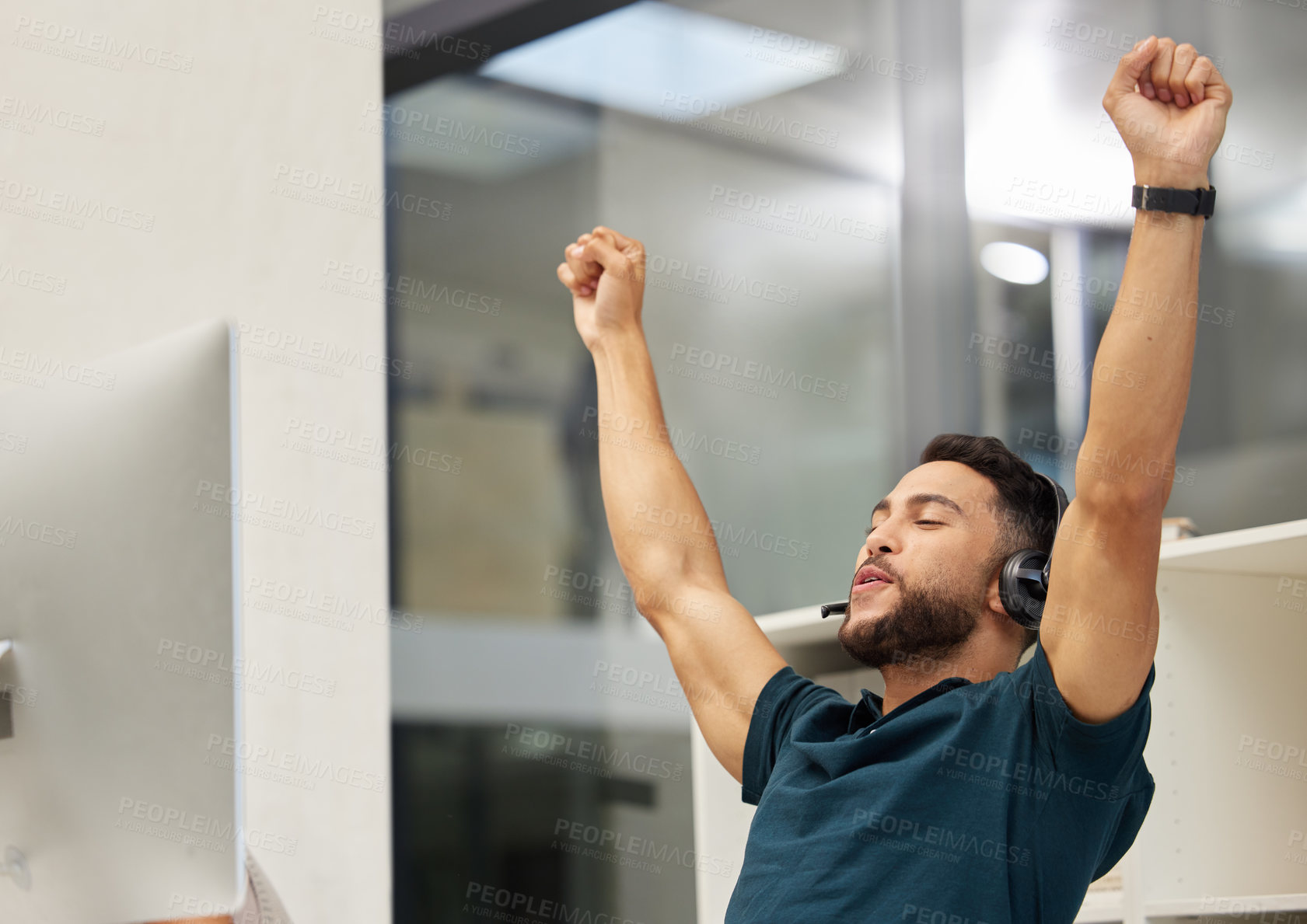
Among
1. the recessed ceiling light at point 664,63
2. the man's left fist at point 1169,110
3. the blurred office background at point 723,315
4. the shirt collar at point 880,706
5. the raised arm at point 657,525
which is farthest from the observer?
the recessed ceiling light at point 664,63

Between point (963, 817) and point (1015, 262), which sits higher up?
point (1015, 262)

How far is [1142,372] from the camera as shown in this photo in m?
0.98

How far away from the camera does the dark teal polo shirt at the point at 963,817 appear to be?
1.08 m

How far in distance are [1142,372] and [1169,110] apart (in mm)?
228

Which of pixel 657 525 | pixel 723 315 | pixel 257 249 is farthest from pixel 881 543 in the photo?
pixel 257 249

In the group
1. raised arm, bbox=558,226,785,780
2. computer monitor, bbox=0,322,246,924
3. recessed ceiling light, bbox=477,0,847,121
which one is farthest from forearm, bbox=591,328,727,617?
recessed ceiling light, bbox=477,0,847,121

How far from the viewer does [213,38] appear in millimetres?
2658

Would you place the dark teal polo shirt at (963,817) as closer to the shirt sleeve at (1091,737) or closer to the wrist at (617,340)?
the shirt sleeve at (1091,737)

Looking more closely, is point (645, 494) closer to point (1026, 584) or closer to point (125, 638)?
point (1026, 584)

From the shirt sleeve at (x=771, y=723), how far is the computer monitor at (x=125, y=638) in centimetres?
70

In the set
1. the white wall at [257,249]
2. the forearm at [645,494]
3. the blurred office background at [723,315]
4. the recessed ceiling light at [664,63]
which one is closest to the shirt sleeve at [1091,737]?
the forearm at [645,494]

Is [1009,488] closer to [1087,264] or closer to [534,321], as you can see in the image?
[1087,264]

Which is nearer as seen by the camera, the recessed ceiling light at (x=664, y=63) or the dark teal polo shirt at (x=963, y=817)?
the dark teal polo shirt at (x=963, y=817)

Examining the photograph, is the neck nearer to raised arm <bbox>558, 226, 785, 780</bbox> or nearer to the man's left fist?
raised arm <bbox>558, 226, 785, 780</bbox>
